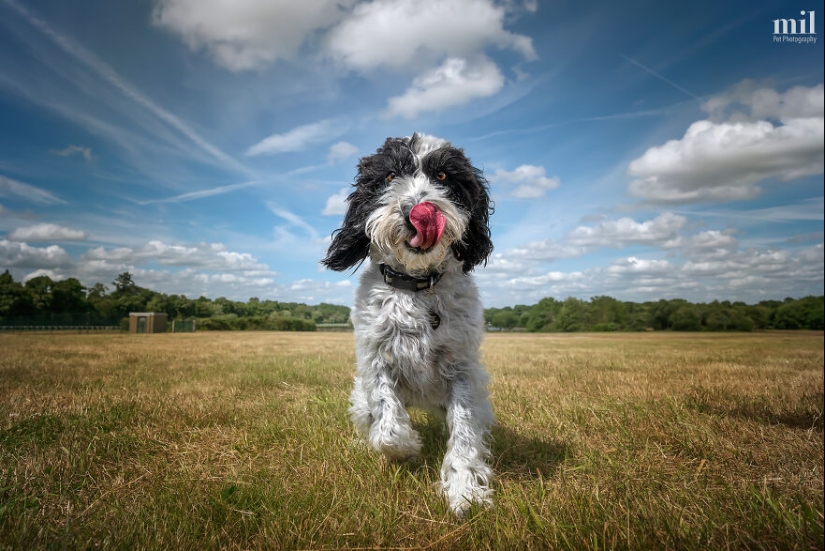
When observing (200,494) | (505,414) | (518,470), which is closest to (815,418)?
(505,414)

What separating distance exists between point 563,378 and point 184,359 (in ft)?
28.0

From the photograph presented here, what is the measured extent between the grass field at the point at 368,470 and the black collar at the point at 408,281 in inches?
58.2

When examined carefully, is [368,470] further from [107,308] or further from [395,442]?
[107,308]

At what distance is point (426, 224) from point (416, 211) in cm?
13

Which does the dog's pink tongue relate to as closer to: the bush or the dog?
the dog

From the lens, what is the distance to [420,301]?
3861mm

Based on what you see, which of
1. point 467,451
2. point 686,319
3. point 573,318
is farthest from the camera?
point 573,318

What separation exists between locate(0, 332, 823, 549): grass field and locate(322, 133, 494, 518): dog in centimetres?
37

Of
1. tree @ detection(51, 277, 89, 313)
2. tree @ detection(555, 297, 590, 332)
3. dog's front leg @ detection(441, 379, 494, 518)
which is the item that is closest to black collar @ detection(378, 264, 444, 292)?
dog's front leg @ detection(441, 379, 494, 518)

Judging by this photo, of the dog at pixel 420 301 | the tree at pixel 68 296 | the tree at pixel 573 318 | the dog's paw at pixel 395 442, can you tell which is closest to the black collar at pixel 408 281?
the dog at pixel 420 301

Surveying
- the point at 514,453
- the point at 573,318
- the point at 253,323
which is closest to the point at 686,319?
the point at 573,318

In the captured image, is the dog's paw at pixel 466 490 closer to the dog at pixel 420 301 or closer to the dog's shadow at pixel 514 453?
the dog at pixel 420 301

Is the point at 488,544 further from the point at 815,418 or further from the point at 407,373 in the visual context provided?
the point at 815,418

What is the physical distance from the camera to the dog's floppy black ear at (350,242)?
418 cm
